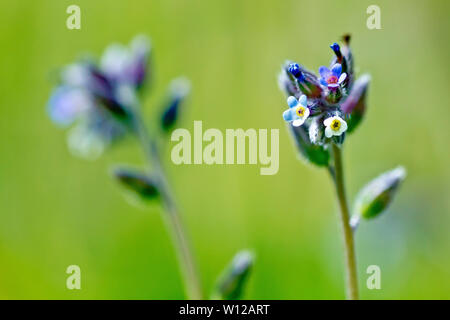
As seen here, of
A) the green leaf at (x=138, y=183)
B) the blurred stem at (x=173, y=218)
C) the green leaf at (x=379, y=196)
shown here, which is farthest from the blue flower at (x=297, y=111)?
the green leaf at (x=138, y=183)

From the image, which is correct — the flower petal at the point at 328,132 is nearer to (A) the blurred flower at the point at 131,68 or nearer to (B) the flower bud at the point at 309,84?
(B) the flower bud at the point at 309,84

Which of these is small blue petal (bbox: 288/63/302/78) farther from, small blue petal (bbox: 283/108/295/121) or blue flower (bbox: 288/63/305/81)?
small blue petal (bbox: 283/108/295/121)

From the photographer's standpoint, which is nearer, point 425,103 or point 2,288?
point 2,288

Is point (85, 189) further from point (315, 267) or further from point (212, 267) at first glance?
point (315, 267)

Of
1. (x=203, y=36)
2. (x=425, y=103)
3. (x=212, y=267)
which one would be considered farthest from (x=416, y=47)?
(x=212, y=267)

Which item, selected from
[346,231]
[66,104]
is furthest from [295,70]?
[66,104]
